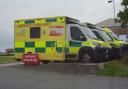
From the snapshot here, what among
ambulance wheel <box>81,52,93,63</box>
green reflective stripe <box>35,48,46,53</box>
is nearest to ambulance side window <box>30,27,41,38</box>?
green reflective stripe <box>35,48,46,53</box>

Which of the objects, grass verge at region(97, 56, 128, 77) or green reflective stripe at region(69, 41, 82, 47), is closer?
grass verge at region(97, 56, 128, 77)

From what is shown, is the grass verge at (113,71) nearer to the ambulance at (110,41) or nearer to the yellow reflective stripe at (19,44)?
the ambulance at (110,41)

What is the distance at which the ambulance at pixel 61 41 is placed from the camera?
69.6ft

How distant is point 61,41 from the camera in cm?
2139

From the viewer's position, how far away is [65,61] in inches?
861

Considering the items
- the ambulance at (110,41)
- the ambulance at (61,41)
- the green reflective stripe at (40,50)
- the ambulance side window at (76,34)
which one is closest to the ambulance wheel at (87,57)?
the ambulance at (61,41)

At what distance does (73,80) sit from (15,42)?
8.47 m

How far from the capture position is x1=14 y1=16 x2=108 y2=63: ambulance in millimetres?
21203

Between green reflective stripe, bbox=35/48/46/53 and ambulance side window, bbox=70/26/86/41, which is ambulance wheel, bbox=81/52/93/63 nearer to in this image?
ambulance side window, bbox=70/26/86/41

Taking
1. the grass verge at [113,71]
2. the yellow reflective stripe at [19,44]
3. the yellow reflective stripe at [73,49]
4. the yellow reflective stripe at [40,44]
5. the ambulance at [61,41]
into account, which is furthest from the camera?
the yellow reflective stripe at [19,44]

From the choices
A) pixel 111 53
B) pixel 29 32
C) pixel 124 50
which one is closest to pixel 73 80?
pixel 29 32

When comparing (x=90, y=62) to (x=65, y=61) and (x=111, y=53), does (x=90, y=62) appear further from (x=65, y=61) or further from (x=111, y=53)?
(x=111, y=53)

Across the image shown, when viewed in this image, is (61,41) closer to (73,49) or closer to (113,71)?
(73,49)

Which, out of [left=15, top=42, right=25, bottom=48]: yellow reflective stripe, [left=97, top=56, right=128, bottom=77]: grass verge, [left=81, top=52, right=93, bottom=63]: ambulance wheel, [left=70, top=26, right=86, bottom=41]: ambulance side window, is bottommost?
[left=97, top=56, right=128, bottom=77]: grass verge
